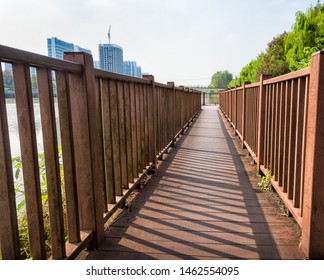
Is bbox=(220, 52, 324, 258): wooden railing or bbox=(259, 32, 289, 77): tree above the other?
bbox=(259, 32, 289, 77): tree

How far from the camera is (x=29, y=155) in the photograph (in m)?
1.33

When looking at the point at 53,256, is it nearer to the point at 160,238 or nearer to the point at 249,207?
the point at 160,238

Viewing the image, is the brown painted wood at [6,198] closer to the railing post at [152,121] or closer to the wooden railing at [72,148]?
the wooden railing at [72,148]

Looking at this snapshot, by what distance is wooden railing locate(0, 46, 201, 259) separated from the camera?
123cm

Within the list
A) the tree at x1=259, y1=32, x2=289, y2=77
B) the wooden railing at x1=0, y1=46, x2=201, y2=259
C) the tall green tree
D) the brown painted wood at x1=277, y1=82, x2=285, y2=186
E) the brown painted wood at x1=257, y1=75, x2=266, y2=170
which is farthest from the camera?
the tree at x1=259, y1=32, x2=289, y2=77

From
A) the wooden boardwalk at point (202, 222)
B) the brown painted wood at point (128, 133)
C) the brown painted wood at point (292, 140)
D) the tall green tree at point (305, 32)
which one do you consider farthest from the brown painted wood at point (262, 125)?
the tall green tree at point (305, 32)

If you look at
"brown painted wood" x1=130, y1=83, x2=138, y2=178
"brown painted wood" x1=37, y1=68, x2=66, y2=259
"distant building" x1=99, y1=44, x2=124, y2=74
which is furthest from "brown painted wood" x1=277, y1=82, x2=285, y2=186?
"distant building" x1=99, y1=44, x2=124, y2=74

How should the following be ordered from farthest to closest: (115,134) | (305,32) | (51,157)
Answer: (305,32), (115,134), (51,157)

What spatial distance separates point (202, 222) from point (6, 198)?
159 centimetres

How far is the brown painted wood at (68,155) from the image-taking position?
163 cm

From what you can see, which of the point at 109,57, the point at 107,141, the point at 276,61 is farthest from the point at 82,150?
the point at 276,61

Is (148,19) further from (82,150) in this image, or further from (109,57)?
(82,150)

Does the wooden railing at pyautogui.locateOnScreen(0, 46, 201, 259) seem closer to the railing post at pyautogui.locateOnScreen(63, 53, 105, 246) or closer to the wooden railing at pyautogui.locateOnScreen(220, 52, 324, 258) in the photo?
the railing post at pyautogui.locateOnScreen(63, 53, 105, 246)

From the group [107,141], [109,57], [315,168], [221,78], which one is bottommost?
[315,168]
